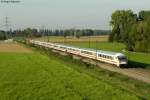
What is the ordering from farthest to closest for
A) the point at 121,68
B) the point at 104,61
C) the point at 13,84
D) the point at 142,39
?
the point at 142,39
the point at 104,61
the point at 121,68
the point at 13,84

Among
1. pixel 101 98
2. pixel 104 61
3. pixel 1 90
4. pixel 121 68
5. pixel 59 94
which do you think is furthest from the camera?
pixel 104 61

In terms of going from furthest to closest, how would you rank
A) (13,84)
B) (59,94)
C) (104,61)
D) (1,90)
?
1. (104,61)
2. (13,84)
3. (1,90)
4. (59,94)

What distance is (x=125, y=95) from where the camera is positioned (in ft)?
85.4

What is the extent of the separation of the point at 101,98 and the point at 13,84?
9.73m

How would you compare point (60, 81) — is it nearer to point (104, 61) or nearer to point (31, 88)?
point (31, 88)

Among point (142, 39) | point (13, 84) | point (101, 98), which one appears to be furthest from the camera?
point (142, 39)

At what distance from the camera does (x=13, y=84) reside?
31.6 meters

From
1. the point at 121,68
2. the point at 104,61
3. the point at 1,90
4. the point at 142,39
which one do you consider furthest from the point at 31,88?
the point at 142,39

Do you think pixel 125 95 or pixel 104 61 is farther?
pixel 104 61

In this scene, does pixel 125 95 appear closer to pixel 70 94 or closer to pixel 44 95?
pixel 70 94

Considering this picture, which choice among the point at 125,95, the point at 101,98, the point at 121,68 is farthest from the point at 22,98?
the point at 121,68

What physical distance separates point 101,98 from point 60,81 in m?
9.91

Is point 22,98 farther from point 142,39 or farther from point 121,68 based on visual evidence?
point 142,39

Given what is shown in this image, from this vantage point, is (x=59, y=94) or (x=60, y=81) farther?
(x=60, y=81)
